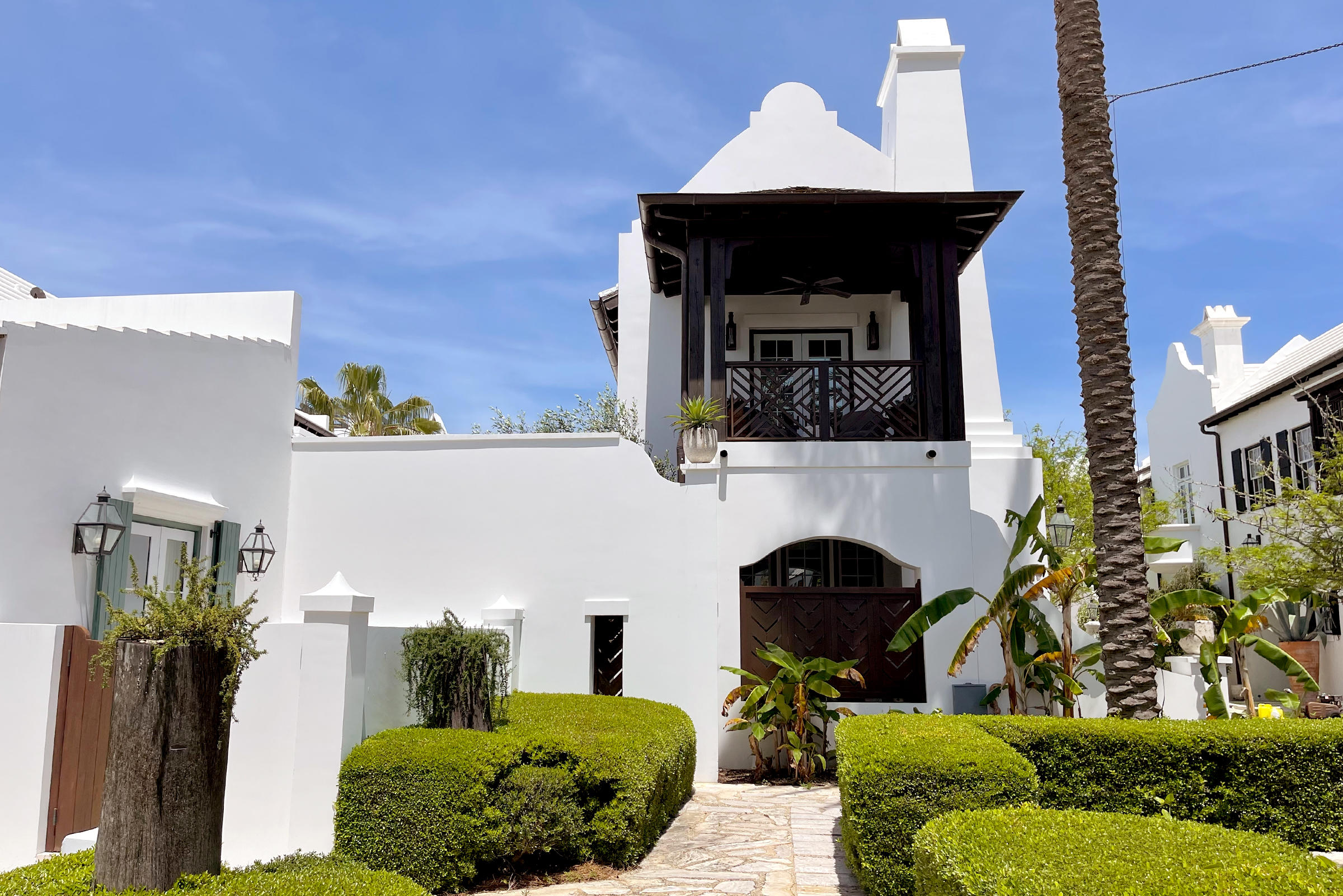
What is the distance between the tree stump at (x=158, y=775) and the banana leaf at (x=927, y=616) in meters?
8.48

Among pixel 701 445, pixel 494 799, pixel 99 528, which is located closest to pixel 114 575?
pixel 99 528

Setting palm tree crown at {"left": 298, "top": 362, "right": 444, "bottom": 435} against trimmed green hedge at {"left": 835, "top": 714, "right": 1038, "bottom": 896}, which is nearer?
trimmed green hedge at {"left": 835, "top": 714, "right": 1038, "bottom": 896}

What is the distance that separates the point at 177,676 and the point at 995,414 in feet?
42.8

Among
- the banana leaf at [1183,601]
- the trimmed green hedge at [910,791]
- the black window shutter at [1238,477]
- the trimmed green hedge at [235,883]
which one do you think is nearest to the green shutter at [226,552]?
the trimmed green hedge at [235,883]

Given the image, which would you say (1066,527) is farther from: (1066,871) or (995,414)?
(1066,871)

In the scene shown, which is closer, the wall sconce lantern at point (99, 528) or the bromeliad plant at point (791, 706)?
the wall sconce lantern at point (99, 528)

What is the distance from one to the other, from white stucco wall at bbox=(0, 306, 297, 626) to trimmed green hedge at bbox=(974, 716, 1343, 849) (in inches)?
325

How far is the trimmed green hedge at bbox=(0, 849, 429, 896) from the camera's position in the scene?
4.03 meters

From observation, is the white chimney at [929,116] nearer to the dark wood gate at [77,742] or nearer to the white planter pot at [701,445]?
the white planter pot at [701,445]

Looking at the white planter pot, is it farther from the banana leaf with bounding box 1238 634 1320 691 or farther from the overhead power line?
the banana leaf with bounding box 1238 634 1320 691

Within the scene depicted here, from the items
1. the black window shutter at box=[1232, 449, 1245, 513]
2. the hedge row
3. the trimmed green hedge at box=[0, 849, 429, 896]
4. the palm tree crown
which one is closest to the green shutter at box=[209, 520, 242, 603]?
the trimmed green hedge at box=[0, 849, 429, 896]

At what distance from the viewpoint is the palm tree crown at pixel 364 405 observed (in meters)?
30.4

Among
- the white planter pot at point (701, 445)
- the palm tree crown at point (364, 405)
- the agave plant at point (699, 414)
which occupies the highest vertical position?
the palm tree crown at point (364, 405)

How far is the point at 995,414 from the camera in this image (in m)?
14.8
